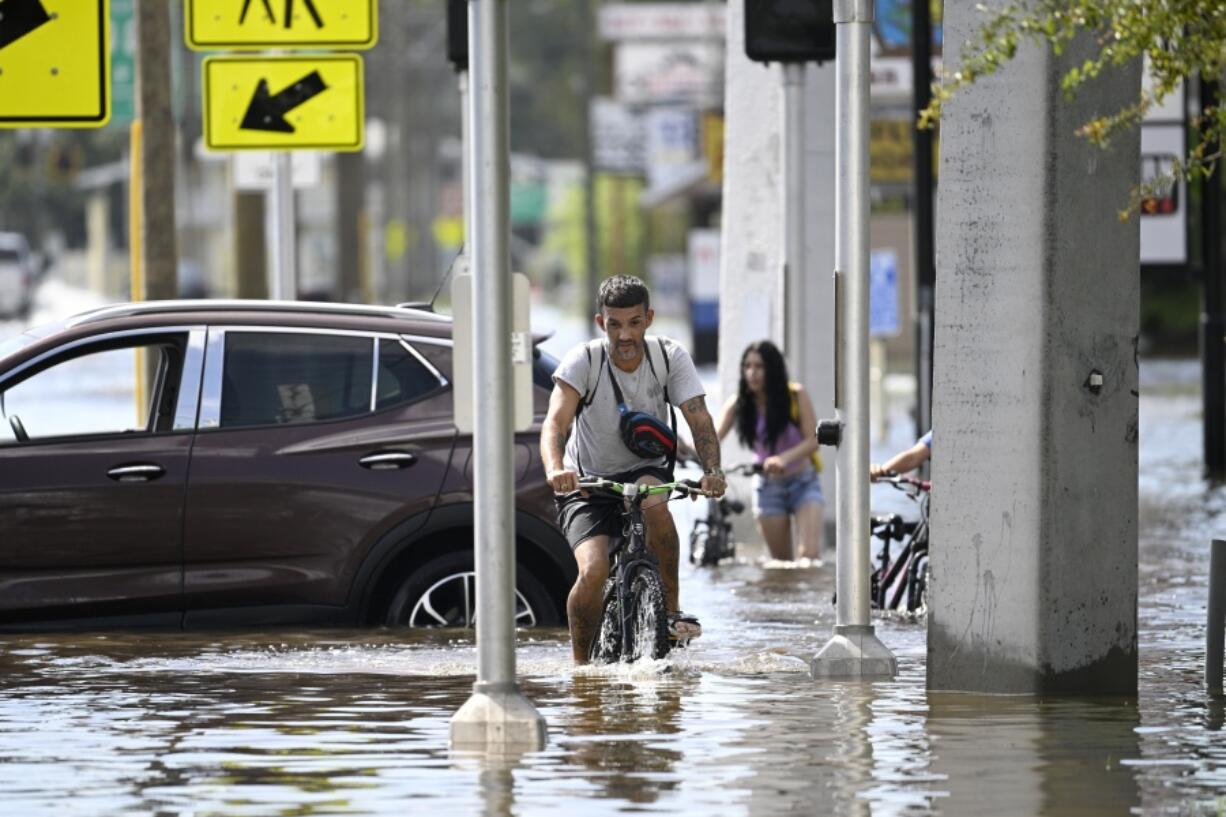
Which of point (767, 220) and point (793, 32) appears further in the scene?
point (767, 220)

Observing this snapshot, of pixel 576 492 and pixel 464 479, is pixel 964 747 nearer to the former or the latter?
pixel 576 492

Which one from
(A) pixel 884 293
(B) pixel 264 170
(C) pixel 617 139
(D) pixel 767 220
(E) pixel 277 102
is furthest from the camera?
(C) pixel 617 139

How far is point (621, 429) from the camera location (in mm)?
11219

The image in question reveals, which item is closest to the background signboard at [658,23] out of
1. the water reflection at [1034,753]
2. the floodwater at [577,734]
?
the floodwater at [577,734]

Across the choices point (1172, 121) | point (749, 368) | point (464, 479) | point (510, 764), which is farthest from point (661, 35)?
point (510, 764)

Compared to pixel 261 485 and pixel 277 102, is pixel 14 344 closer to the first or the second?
pixel 261 485

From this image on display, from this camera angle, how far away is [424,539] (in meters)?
12.5

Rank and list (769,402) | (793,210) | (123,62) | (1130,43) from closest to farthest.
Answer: (1130,43) < (769,402) < (793,210) < (123,62)

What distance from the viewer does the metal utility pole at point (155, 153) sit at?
791 inches

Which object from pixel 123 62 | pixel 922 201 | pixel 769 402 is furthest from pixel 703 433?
pixel 123 62

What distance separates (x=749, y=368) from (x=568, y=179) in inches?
3616

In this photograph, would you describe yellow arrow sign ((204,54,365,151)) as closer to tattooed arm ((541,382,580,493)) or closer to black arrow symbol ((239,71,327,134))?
black arrow symbol ((239,71,327,134))

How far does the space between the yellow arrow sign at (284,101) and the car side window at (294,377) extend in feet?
11.1

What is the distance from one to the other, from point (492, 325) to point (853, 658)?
2.91 m
